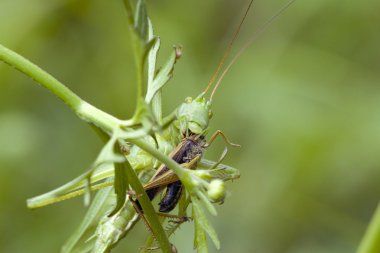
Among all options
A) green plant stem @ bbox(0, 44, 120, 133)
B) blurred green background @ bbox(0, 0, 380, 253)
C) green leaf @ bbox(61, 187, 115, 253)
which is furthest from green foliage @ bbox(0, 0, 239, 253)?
blurred green background @ bbox(0, 0, 380, 253)

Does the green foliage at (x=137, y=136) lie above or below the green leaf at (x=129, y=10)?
below

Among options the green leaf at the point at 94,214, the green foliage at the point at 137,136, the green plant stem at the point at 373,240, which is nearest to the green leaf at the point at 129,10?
the green foliage at the point at 137,136

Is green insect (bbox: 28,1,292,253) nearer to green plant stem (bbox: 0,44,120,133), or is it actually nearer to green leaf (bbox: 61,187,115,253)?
green leaf (bbox: 61,187,115,253)

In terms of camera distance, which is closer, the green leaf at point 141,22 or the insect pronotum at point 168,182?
the green leaf at point 141,22

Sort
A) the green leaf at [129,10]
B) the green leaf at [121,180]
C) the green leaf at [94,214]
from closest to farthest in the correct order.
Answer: the green leaf at [129,10] < the green leaf at [121,180] < the green leaf at [94,214]

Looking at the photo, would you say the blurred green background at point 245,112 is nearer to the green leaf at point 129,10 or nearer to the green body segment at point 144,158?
the green body segment at point 144,158

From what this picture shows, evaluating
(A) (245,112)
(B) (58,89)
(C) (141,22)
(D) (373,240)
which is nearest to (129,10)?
(C) (141,22)

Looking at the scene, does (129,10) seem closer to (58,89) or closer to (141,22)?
(141,22)

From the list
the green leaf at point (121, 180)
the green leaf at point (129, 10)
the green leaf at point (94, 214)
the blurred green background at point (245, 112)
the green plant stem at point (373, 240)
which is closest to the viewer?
the green leaf at point (129, 10)
